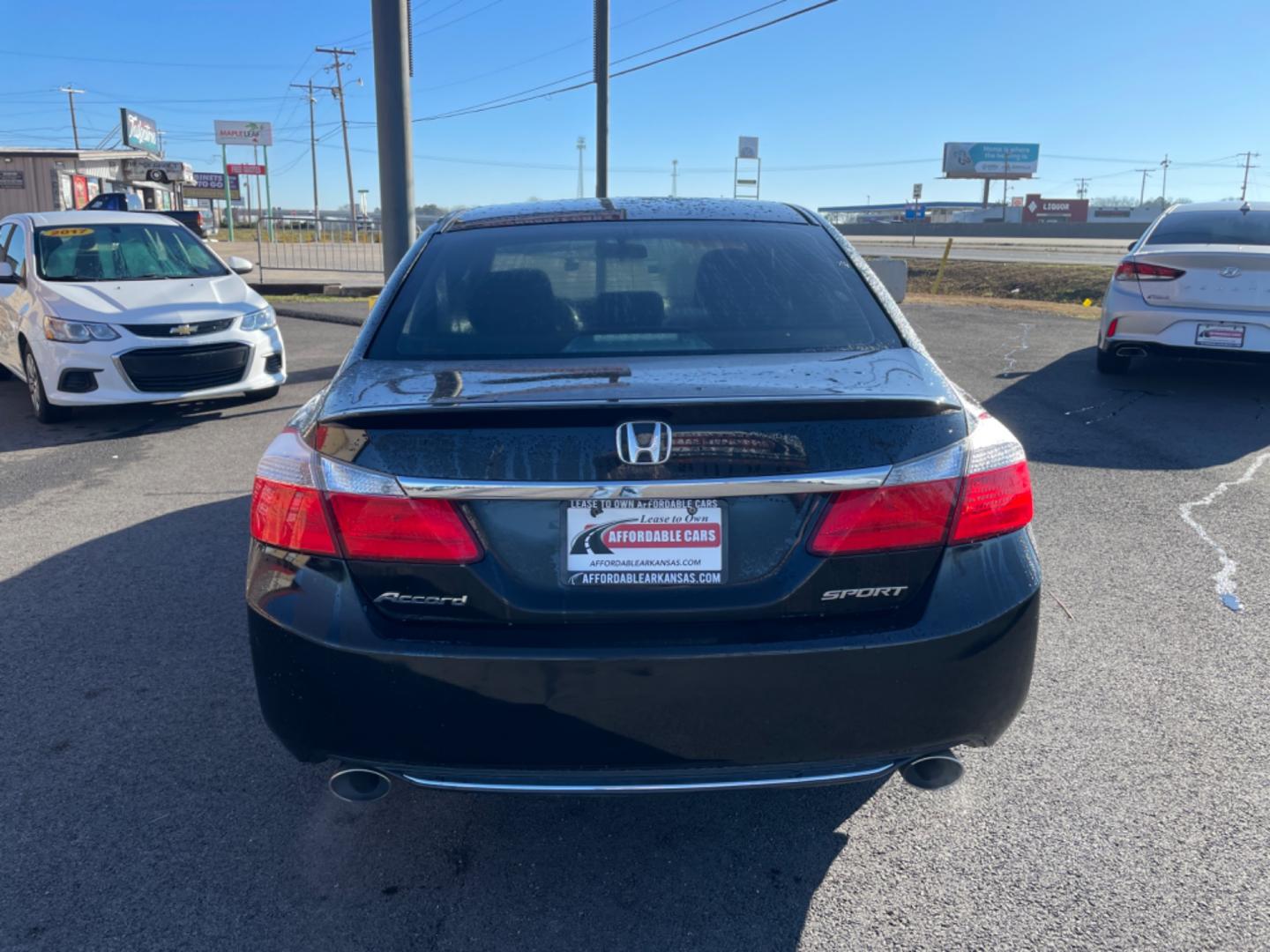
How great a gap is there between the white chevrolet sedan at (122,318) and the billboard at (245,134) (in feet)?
67.8

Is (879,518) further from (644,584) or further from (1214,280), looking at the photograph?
(1214,280)

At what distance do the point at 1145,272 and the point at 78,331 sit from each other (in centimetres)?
862

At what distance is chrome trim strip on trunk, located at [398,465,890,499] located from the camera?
6.91 feet

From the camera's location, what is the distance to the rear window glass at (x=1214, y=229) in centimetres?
898

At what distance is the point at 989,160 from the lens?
4058 inches

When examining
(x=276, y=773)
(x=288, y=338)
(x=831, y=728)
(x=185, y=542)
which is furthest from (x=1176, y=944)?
(x=288, y=338)

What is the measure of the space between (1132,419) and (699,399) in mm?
6959

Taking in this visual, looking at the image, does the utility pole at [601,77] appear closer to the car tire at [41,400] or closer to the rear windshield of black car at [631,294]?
the car tire at [41,400]

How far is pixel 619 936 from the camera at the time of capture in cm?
236

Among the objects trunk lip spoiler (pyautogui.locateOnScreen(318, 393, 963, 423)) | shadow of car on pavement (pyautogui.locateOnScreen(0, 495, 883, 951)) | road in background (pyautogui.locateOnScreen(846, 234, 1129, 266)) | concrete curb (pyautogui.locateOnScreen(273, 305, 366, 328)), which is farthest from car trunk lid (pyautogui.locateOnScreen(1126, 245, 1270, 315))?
road in background (pyautogui.locateOnScreen(846, 234, 1129, 266))

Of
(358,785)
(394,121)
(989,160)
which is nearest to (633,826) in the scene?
(358,785)

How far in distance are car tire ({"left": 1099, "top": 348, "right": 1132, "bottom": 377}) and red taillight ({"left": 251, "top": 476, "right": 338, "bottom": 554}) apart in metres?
9.10

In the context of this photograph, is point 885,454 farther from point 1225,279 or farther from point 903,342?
point 1225,279

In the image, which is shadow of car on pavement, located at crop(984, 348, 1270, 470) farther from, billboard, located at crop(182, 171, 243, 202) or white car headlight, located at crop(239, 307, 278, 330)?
billboard, located at crop(182, 171, 243, 202)
